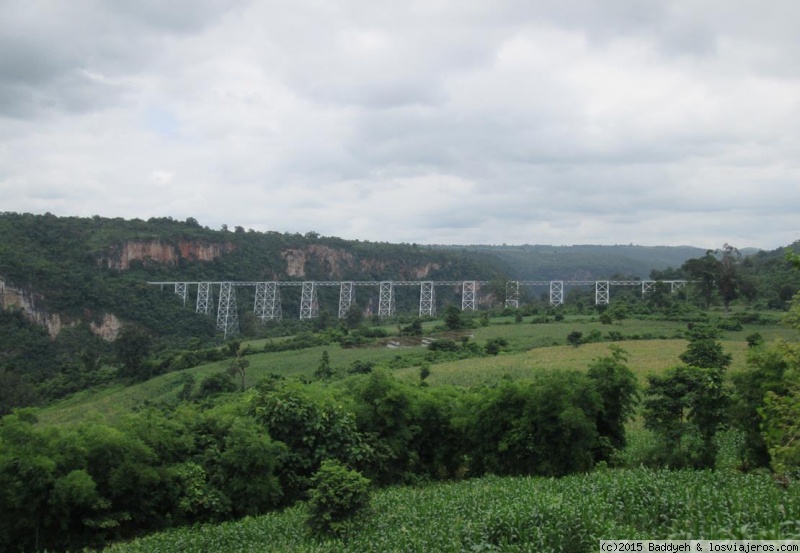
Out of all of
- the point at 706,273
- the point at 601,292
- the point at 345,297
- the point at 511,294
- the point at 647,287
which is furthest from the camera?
the point at 345,297

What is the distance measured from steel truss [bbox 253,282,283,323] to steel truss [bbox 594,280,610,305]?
155ft

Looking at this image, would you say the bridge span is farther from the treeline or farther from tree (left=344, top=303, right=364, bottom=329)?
the treeline

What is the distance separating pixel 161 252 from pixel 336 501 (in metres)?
104

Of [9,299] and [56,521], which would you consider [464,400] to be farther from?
[9,299]

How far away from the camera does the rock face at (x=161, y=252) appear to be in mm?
102188

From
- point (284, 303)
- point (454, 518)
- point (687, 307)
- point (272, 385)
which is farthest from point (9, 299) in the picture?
point (454, 518)

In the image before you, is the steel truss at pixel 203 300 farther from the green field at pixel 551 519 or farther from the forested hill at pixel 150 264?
the green field at pixel 551 519

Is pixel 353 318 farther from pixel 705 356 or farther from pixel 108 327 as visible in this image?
pixel 705 356

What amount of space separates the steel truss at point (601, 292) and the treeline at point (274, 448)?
65338 mm

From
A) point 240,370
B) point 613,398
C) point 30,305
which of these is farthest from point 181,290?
point 613,398

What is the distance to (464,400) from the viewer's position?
23.1m

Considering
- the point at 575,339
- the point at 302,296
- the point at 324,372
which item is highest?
the point at 302,296

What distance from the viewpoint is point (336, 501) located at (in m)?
14.1

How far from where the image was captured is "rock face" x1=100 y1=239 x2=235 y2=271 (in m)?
102
